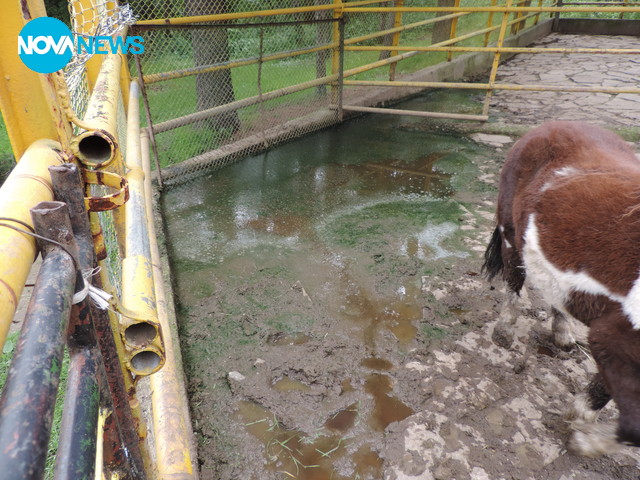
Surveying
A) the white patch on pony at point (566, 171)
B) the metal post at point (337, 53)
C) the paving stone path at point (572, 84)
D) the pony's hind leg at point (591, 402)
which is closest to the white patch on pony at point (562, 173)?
the white patch on pony at point (566, 171)

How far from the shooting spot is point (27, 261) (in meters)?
0.56

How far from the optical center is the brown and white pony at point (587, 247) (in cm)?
175

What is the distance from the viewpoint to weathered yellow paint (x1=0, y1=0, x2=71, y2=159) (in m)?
0.69

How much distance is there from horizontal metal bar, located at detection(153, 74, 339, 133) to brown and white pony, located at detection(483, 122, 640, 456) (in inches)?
128

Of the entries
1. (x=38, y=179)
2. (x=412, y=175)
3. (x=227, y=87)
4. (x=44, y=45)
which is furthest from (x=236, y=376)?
(x=227, y=87)

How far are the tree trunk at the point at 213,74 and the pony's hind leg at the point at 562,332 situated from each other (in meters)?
4.04

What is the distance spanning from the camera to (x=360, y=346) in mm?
2551

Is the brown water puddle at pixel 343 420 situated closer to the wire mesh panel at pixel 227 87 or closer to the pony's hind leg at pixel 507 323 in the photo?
the pony's hind leg at pixel 507 323

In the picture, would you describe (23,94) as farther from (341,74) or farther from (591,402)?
(341,74)

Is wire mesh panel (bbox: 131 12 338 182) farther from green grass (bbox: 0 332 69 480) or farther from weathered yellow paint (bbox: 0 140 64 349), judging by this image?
weathered yellow paint (bbox: 0 140 64 349)

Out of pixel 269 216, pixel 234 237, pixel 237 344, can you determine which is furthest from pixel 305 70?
pixel 237 344

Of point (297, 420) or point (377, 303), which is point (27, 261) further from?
point (377, 303)

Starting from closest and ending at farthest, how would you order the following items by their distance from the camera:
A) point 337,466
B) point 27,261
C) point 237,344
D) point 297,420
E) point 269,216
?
point 27,261
point 337,466
point 297,420
point 237,344
point 269,216

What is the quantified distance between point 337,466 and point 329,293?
1.23m
